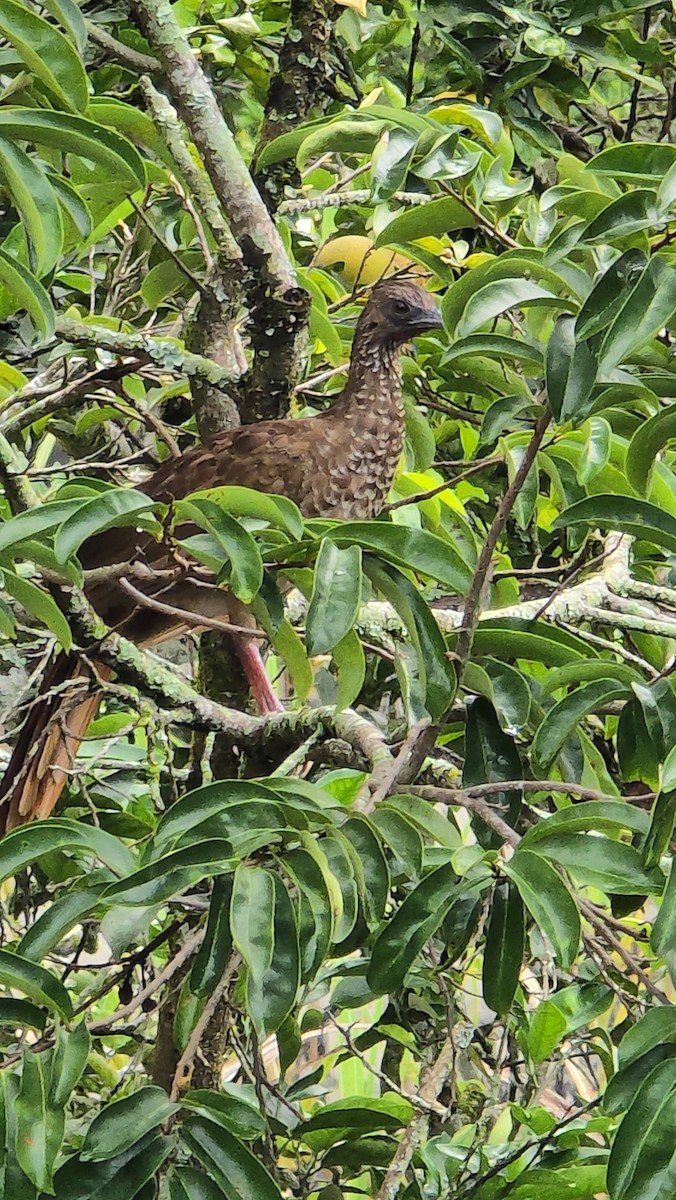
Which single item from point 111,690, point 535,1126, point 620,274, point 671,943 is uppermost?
point 620,274

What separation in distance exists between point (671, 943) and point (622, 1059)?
75 mm

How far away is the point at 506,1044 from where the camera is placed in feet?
4.85

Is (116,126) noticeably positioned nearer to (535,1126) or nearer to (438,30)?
(438,30)

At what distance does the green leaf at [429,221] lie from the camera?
105 centimetres

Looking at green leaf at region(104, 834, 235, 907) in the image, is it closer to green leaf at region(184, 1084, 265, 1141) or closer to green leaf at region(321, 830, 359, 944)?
green leaf at region(321, 830, 359, 944)

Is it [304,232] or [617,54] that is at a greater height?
[617,54]

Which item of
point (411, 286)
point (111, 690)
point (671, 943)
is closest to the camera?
point (671, 943)

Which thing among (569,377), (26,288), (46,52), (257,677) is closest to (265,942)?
(569,377)

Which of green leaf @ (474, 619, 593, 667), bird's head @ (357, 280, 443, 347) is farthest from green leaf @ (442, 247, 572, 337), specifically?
bird's head @ (357, 280, 443, 347)

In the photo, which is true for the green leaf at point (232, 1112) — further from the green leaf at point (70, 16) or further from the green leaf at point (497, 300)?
the green leaf at point (70, 16)

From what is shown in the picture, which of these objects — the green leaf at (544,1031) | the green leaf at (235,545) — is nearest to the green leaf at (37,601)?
the green leaf at (235,545)

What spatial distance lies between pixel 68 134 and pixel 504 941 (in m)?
0.60

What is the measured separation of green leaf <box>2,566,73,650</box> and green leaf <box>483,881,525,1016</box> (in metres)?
0.35

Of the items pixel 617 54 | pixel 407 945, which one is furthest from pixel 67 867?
pixel 617 54
